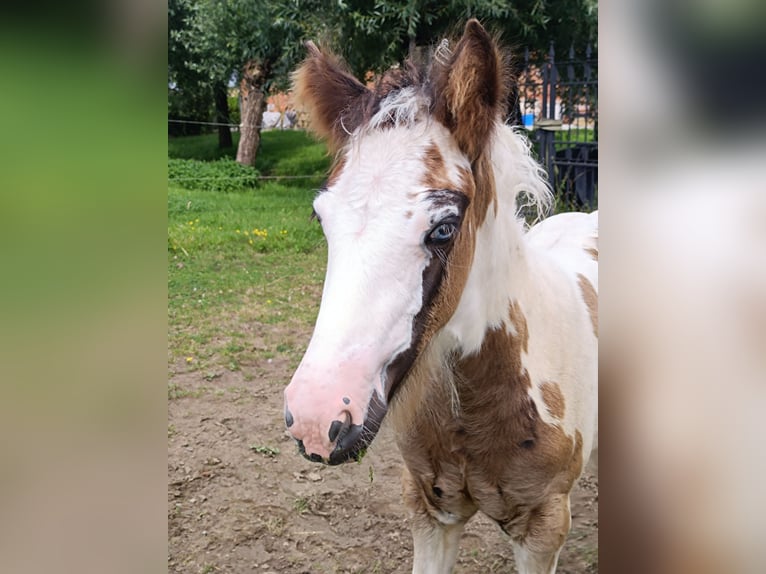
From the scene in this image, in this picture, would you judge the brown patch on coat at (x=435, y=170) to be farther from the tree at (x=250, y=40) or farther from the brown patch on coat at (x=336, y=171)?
the tree at (x=250, y=40)

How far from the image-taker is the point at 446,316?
1.29 meters

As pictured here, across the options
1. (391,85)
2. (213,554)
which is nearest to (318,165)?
(213,554)

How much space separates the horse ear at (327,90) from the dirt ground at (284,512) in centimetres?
115

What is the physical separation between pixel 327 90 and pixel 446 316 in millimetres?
632

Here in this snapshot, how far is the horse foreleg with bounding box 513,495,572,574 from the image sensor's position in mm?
1652

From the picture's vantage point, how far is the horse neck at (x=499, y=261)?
1.40 metres

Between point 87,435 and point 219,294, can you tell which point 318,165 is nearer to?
point 219,294

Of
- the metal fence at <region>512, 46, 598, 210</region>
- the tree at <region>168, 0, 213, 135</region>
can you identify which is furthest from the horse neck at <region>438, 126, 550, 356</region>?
the tree at <region>168, 0, 213, 135</region>

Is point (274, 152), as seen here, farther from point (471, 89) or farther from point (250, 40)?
point (471, 89)

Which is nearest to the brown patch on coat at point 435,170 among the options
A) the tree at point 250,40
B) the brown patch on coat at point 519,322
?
the brown patch on coat at point 519,322

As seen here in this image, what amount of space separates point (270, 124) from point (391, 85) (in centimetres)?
1124

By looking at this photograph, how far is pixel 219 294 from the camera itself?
5242mm

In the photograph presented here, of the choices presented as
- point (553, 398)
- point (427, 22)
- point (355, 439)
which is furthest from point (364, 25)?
point (355, 439)

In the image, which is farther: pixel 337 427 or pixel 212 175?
pixel 212 175
